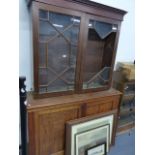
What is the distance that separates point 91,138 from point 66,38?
121 centimetres

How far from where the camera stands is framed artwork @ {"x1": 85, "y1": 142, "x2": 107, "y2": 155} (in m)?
1.78

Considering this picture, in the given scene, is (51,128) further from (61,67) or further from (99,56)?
(99,56)

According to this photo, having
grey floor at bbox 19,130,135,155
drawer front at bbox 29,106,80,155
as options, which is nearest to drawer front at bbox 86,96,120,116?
drawer front at bbox 29,106,80,155

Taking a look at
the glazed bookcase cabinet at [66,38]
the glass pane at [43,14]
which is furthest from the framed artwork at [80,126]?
the glass pane at [43,14]

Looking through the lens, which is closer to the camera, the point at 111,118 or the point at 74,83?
the point at 74,83

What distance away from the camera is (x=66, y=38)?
5.08 ft

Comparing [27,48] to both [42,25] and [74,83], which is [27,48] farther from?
[74,83]

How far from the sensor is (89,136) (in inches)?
69.8
